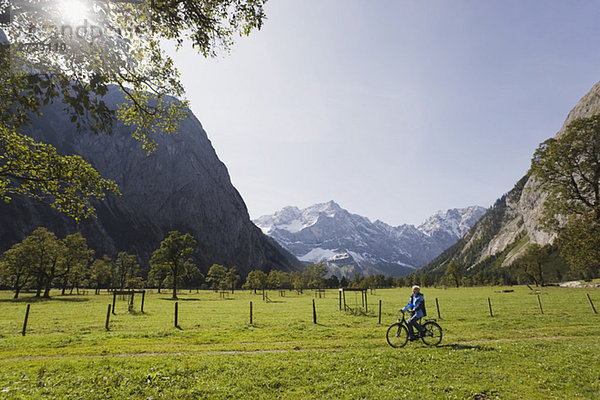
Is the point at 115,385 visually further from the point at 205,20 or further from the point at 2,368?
the point at 205,20

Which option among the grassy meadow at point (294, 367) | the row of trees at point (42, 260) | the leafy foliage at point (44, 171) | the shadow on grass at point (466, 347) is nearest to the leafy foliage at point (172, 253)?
the row of trees at point (42, 260)

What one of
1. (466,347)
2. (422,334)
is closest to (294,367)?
(422,334)

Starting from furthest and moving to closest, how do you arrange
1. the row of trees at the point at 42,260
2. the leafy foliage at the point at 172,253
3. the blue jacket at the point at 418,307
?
the leafy foliage at the point at 172,253
the row of trees at the point at 42,260
the blue jacket at the point at 418,307

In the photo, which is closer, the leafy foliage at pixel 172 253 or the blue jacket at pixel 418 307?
the blue jacket at pixel 418 307

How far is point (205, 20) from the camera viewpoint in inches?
375

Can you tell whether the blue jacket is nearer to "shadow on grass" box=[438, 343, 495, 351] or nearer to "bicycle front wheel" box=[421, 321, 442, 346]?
"bicycle front wheel" box=[421, 321, 442, 346]

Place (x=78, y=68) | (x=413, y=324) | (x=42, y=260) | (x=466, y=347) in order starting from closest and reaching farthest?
(x=78, y=68) < (x=466, y=347) < (x=413, y=324) < (x=42, y=260)

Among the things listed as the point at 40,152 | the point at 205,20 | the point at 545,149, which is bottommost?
the point at 40,152

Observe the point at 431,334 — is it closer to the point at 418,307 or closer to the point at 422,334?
the point at 422,334

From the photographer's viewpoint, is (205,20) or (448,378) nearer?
(205,20)

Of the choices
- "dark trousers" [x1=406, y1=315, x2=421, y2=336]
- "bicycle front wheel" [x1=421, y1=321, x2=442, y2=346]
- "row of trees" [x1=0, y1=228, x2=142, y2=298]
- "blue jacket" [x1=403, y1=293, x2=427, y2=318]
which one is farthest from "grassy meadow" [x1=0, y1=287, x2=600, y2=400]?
"row of trees" [x1=0, y1=228, x2=142, y2=298]

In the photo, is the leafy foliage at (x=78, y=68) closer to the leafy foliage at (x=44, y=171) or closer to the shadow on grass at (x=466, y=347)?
the leafy foliage at (x=44, y=171)

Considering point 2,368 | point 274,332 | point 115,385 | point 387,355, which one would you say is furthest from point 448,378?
point 2,368

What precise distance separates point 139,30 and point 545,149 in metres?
40.1
